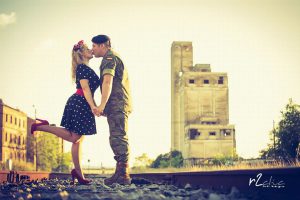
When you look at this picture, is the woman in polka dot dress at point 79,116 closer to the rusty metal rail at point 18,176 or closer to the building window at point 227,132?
the rusty metal rail at point 18,176

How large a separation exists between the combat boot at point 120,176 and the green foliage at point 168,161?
1761 inches

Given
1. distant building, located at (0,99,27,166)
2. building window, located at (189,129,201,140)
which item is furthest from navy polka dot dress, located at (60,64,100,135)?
building window, located at (189,129,201,140)

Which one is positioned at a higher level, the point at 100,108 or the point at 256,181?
the point at 100,108

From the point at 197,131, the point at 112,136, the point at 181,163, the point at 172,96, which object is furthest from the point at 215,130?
the point at 112,136

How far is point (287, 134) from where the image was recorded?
3247 cm

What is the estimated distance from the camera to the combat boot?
5.78 metres

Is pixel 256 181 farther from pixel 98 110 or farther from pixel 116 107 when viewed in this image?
pixel 116 107

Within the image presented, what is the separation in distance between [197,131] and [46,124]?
48.4 metres

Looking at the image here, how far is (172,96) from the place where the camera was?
64.2 meters

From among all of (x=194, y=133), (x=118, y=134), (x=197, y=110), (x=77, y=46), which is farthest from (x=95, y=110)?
(x=197, y=110)

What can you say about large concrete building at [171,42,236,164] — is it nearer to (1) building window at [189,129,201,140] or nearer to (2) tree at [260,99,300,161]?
(1) building window at [189,129,201,140]

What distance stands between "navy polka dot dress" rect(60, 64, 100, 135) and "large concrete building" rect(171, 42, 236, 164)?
153 feet

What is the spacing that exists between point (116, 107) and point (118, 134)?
1.26 ft

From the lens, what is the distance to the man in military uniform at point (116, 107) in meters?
5.83
